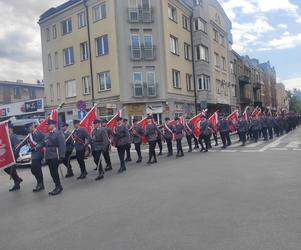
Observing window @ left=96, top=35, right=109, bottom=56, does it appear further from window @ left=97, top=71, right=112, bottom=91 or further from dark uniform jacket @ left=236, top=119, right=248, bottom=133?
dark uniform jacket @ left=236, top=119, right=248, bottom=133

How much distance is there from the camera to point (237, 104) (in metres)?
52.3

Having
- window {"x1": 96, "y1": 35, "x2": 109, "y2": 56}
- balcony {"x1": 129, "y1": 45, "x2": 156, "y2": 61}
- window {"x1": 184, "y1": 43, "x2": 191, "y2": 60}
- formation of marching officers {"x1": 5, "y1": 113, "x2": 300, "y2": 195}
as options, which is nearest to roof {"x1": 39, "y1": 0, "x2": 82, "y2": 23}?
window {"x1": 96, "y1": 35, "x2": 109, "y2": 56}

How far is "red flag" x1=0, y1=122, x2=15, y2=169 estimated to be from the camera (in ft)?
30.0

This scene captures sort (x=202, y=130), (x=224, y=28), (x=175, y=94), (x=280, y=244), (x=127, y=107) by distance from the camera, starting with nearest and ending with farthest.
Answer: (x=280, y=244)
(x=202, y=130)
(x=127, y=107)
(x=175, y=94)
(x=224, y=28)

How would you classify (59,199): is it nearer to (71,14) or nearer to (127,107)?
(127,107)

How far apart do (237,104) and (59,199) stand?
4681cm

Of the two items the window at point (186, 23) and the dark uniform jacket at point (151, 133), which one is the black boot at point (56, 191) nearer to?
the dark uniform jacket at point (151, 133)

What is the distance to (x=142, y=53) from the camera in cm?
3111

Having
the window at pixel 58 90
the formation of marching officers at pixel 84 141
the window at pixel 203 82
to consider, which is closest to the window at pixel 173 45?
the window at pixel 203 82

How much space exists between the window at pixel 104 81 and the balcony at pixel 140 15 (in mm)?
4903

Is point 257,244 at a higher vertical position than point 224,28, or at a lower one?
lower

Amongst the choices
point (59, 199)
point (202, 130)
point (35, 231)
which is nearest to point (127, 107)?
point (202, 130)

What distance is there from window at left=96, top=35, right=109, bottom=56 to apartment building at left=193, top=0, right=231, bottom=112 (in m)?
9.57

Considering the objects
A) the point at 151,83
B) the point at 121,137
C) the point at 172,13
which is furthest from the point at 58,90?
the point at 121,137
